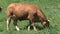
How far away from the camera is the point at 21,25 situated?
45.9 ft

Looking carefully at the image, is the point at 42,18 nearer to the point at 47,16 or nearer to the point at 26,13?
the point at 26,13

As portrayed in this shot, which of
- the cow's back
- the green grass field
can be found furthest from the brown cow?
the green grass field

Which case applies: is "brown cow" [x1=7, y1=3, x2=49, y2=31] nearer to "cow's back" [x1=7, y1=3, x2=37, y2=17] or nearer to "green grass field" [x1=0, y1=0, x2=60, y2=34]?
"cow's back" [x1=7, y1=3, x2=37, y2=17]

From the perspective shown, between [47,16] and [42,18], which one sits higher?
[42,18]

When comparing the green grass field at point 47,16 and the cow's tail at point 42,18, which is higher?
the cow's tail at point 42,18

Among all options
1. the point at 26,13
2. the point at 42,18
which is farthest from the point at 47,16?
the point at 26,13

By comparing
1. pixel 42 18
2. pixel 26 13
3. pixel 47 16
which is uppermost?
pixel 26 13

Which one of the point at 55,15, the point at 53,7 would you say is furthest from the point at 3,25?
the point at 53,7

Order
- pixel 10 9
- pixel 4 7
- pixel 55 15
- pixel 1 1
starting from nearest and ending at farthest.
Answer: pixel 10 9 → pixel 55 15 → pixel 4 7 → pixel 1 1

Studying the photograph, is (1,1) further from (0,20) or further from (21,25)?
(21,25)

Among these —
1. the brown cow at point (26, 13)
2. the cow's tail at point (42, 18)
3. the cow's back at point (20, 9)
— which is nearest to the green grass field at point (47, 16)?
the cow's tail at point (42, 18)

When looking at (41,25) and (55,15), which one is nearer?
(41,25)

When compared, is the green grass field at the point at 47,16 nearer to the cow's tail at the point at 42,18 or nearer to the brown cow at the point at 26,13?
the cow's tail at the point at 42,18

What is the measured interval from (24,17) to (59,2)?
682 cm
